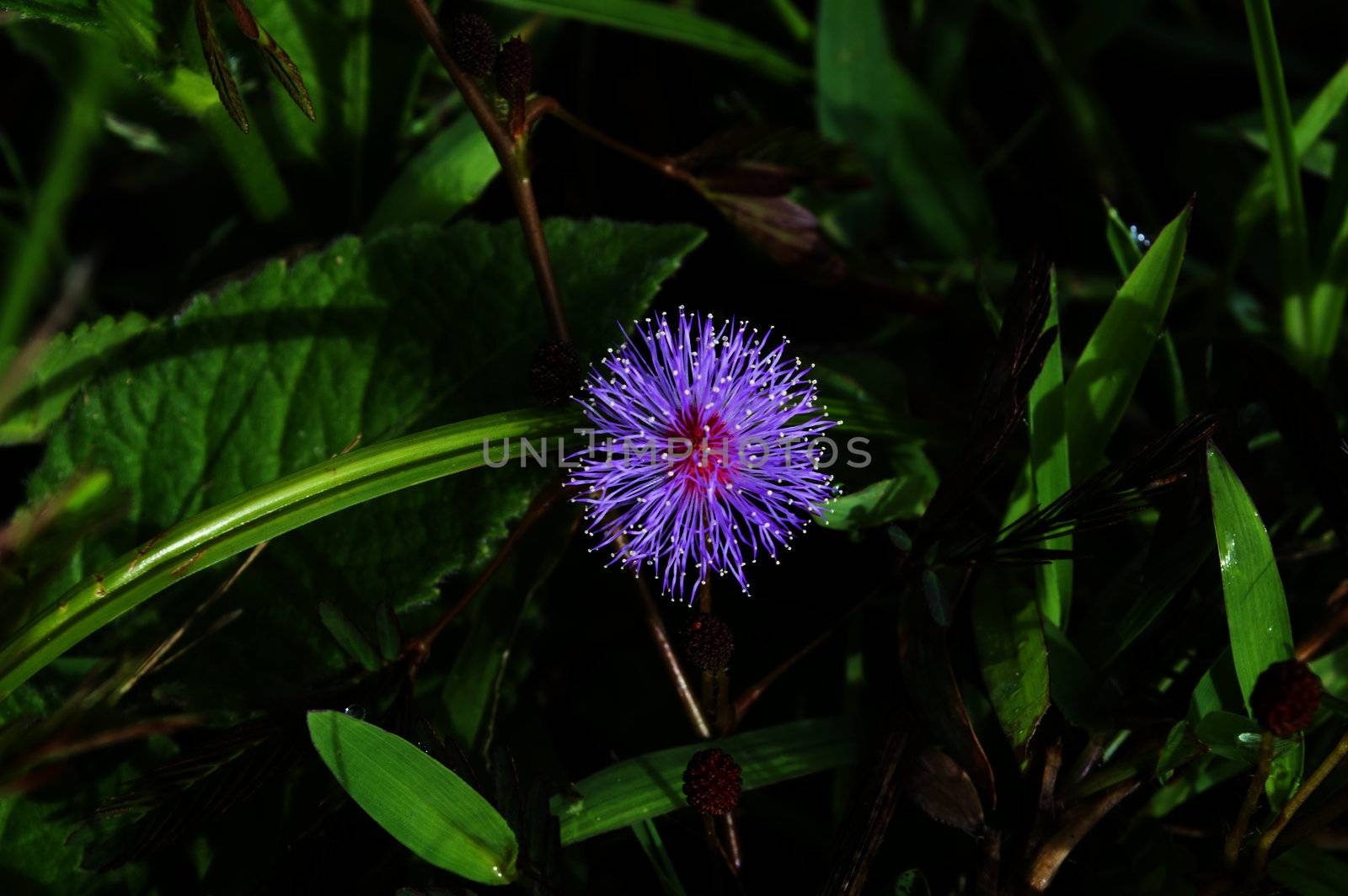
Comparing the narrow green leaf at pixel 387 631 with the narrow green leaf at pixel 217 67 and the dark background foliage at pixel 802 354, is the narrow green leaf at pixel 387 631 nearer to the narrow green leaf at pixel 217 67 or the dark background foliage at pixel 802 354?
the dark background foliage at pixel 802 354

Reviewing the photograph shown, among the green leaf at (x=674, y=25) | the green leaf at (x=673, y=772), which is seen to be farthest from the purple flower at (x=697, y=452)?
the green leaf at (x=674, y=25)

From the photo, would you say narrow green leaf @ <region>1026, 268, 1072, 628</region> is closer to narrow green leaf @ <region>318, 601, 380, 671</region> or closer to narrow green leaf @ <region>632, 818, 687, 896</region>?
narrow green leaf @ <region>632, 818, 687, 896</region>

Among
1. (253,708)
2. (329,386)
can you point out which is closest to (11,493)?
(329,386)

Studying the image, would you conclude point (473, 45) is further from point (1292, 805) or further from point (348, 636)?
point (1292, 805)

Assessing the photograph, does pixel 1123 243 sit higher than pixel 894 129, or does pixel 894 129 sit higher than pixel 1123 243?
pixel 894 129

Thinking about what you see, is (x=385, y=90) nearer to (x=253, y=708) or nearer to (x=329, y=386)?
(x=329, y=386)

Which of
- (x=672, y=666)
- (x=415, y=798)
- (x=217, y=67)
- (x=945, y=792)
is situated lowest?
(x=945, y=792)

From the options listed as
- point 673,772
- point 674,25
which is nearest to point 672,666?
point 673,772
